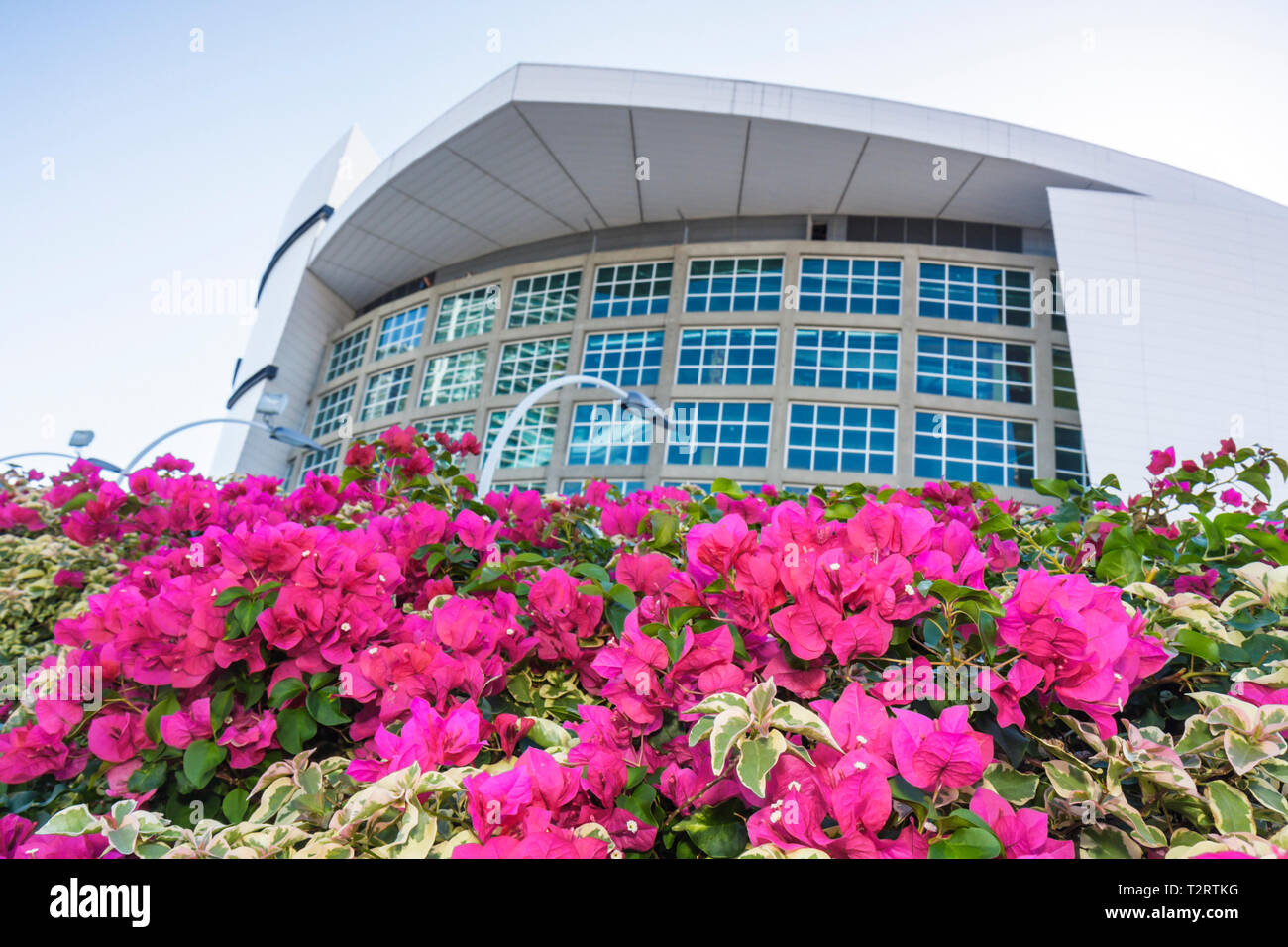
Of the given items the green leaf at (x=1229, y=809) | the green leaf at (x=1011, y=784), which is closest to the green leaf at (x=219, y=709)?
the green leaf at (x=1011, y=784)

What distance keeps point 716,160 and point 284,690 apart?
2733 cm

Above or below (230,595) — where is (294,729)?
below

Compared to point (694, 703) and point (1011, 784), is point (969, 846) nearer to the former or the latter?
point (1011, 784)

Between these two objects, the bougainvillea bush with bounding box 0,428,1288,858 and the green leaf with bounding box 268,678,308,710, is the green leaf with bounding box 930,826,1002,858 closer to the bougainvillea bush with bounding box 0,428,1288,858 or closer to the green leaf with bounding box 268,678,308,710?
the bougainvillea bush with bounding box 0,428,1288,858

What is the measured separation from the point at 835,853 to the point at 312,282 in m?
40.9

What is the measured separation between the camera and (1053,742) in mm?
1202

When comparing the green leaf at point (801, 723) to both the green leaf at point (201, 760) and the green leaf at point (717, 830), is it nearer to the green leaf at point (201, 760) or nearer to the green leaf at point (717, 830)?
the green leaf at point (717, 830)

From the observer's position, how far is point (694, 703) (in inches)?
48.6

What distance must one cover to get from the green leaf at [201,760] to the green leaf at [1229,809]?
1766mm

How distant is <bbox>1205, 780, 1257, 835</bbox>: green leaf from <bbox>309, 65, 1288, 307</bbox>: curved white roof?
2576 centimetres

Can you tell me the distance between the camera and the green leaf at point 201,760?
148 cm

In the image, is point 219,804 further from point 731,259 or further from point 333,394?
point 333,394

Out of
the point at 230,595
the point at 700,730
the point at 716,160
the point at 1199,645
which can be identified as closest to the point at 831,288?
the point at 716,160

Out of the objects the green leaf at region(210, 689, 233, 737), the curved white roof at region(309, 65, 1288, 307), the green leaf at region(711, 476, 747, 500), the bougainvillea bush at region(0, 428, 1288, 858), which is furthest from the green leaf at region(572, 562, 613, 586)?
the curved white roof at region(309, 65, 1288, 307)
